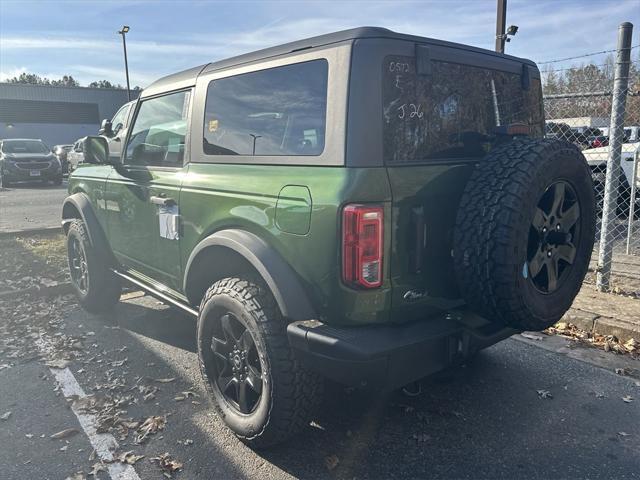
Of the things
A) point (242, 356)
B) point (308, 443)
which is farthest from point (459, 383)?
point (242, 356)

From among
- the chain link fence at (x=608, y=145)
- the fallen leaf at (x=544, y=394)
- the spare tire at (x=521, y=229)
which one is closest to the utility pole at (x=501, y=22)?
the chain link fence at (x=608, y=145)

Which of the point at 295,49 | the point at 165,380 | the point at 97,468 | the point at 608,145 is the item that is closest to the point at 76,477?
the point at 97,468

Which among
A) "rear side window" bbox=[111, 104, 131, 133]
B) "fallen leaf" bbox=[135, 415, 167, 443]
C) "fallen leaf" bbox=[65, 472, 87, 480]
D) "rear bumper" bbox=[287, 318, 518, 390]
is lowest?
"fallen leaf" bbox=[65, 472, 87, 480]

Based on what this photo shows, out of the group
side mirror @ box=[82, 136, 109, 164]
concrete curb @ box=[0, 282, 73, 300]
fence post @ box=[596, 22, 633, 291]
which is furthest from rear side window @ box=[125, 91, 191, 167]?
fence post @ box=[596, 22, 633, 291]

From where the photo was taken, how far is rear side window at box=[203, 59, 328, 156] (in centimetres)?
257

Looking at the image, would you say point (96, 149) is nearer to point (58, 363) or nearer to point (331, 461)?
point (58, 363)

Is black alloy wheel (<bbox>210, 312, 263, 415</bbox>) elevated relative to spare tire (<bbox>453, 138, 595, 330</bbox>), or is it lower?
lower

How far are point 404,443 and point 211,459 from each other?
1056mm

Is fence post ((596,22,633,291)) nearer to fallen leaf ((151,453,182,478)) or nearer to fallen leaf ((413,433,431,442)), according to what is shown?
fallen leaf ((413,433,431,442))

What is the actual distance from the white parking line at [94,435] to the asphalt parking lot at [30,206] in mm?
6214

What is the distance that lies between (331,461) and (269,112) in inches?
74.9

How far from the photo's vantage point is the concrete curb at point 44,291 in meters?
5.45

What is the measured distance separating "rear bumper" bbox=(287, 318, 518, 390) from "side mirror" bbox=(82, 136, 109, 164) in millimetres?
2743

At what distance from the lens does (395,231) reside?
238 cm
